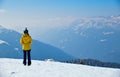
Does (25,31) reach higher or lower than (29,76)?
higher

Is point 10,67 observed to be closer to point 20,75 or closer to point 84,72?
point 20,75

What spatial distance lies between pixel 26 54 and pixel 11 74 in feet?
9.04

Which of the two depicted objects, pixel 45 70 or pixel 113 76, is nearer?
pixel 113 76

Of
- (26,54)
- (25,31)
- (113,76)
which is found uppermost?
(25,31)

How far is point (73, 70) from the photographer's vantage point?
1930cm

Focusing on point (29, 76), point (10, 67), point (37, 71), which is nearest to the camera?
point (29, 76)

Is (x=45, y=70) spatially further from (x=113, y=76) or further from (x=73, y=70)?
(x=113, y=76)

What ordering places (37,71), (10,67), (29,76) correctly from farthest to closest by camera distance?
(10,67) → (37,71) → (29,76)

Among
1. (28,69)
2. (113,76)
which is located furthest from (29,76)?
(113,76)

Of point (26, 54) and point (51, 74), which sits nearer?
point (51, 74)

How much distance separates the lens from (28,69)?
60.7 ft

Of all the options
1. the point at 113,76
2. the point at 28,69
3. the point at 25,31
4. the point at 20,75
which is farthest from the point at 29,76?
the point at 113,76

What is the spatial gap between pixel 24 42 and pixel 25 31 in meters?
0.83

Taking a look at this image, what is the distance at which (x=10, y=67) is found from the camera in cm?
1964
